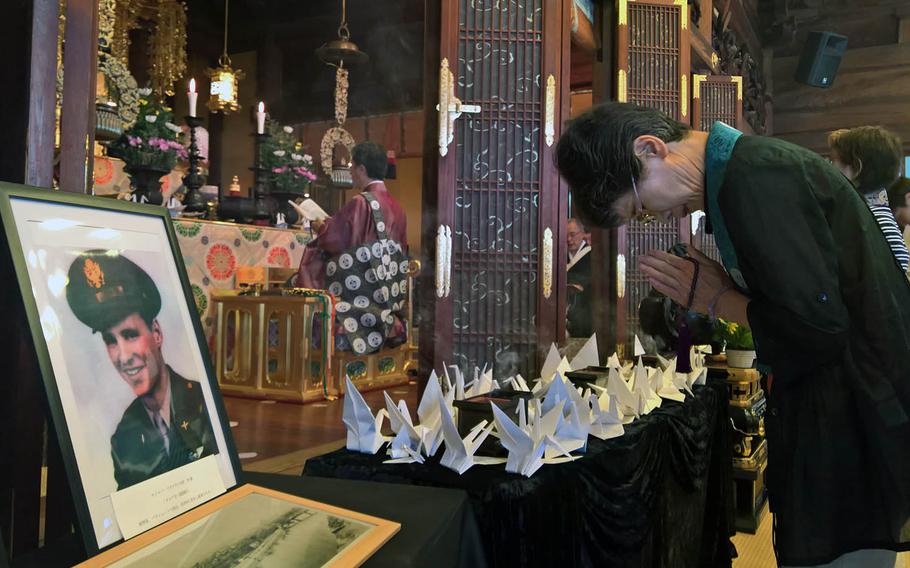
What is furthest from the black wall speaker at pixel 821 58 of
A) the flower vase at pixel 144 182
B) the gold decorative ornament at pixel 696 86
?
the flower vase at pixel 144 182

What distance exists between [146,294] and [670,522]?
4.58 feet

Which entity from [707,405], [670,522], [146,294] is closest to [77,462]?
[146,294]

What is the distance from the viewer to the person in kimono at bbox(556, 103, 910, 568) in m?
1.03

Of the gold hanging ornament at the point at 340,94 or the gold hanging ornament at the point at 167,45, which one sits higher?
the gold hanging ornament at the point at 167,45

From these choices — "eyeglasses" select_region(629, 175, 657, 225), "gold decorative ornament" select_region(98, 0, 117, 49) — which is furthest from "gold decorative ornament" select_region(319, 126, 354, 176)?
"eyeglasses" select_region(629, 175, 657, 225)

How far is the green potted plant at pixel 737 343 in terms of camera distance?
2805 mm

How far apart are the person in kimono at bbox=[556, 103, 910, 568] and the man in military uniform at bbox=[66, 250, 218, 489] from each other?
79cm

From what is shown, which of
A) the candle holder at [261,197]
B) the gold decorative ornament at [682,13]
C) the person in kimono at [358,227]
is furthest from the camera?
the candle holder at [261,197]

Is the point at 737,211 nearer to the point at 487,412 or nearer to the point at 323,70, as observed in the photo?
the point at 487,412

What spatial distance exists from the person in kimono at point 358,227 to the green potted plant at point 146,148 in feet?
3.05

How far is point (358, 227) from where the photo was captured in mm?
3930

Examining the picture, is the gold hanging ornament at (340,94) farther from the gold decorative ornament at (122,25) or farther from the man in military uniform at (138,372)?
the man in military uniform at (138,372)

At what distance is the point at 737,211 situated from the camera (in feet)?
3.48

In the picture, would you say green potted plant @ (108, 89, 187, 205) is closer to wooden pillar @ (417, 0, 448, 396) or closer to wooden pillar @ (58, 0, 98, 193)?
wooden pillar @ (417, 0, 448, 396)
